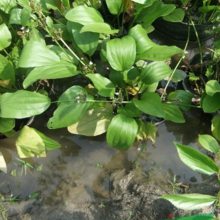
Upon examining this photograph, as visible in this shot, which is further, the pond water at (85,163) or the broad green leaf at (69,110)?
the pond water at (85,163)

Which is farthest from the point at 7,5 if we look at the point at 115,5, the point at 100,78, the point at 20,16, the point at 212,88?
the point at 212,88

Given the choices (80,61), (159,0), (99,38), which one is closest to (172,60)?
(159,0)

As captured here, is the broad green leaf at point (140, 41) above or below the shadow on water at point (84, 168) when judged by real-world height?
above

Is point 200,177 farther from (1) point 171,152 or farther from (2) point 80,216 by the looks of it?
(2) point 80,216

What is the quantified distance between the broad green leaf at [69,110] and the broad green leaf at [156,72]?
0.86 feet

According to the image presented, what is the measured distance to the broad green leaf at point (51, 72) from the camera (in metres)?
1.46

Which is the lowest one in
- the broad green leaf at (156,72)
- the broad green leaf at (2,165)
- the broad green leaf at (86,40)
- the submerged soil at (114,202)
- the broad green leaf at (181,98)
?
the submerged soil at (114,202)

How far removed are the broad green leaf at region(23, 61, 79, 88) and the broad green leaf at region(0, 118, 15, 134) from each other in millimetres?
223

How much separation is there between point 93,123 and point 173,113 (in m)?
0.36

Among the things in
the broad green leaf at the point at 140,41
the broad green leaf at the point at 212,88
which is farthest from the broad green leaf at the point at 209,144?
the broad green leaf at the point at 140,41

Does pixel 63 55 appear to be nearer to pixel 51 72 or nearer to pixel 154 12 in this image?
pixel 51 72

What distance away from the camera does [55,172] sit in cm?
172

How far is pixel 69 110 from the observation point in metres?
1.52

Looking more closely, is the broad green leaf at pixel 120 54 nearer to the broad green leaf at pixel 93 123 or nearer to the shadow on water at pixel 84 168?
the broad green leaf at pixel 93 123
